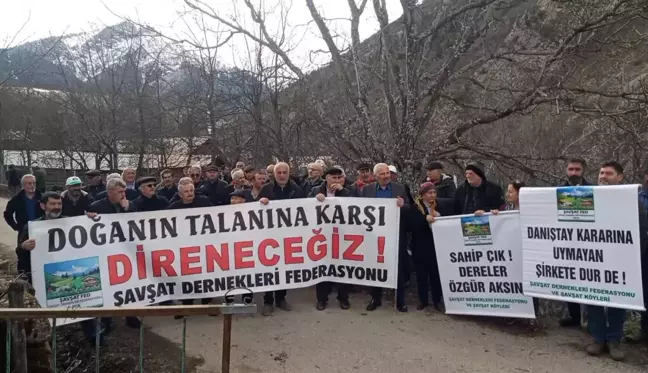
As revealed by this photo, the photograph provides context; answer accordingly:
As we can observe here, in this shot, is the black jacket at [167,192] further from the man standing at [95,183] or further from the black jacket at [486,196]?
the black jacket at [486,196]

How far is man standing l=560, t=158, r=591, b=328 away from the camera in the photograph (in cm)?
573

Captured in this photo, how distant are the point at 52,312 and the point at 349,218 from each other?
400 centimetres

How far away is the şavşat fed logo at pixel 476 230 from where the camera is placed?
598cm

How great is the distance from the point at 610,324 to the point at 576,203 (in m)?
1.25

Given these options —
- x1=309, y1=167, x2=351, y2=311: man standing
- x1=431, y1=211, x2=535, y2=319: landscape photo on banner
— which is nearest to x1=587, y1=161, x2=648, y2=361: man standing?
x1=431, y1=211, x2=535, y2=319: landscape photo on banner

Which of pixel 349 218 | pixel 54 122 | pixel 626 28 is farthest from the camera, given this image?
pixel 54 122

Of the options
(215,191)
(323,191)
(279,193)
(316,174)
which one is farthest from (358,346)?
(215,191)

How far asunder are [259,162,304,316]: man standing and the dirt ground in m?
0.21

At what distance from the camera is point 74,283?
5.34 m

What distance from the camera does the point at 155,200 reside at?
6.60m

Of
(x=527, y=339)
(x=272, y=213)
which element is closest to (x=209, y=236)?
(x=272, y=213)

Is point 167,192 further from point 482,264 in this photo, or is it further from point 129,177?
point 482,264

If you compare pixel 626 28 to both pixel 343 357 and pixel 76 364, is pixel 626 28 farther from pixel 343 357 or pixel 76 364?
pixel 76 364

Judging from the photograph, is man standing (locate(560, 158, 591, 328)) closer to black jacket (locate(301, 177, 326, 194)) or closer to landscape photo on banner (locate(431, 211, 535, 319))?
landscape photo on banner (locate(431, 211, 535, 319))
